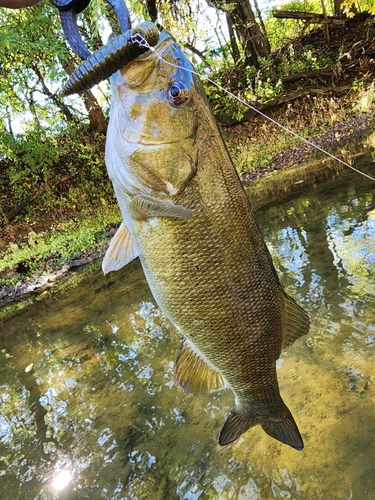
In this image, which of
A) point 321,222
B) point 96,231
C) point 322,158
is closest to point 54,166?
point 96,231

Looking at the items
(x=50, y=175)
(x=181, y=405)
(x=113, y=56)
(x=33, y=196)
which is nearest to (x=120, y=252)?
(x=113, y=56)

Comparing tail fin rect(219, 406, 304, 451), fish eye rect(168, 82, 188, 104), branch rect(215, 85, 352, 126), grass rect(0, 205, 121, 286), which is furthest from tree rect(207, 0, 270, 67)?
tail fin rect(219, 406, 304, 451)

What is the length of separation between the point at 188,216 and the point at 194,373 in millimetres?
941

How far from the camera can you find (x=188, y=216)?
171cm

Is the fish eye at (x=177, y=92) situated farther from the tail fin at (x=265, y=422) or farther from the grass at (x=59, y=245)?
the grass at (x=59, y=245)

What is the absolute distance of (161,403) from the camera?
12.1ft

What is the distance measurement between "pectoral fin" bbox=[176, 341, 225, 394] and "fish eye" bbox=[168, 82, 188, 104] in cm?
122

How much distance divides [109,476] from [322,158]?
366 inches

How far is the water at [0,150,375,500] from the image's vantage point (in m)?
2.76

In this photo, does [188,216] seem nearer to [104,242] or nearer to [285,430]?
[285,430]

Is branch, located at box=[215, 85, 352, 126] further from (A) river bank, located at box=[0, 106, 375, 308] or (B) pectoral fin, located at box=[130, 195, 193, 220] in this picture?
(B) pectoral fin, located at box=[130, 195, 193, 220]

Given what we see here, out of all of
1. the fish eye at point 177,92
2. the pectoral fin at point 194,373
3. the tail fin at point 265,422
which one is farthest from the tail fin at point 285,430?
the fish eye at point 177,92

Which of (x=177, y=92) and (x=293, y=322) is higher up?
(x=177, y=92)

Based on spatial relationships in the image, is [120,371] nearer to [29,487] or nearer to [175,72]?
[29,487]
